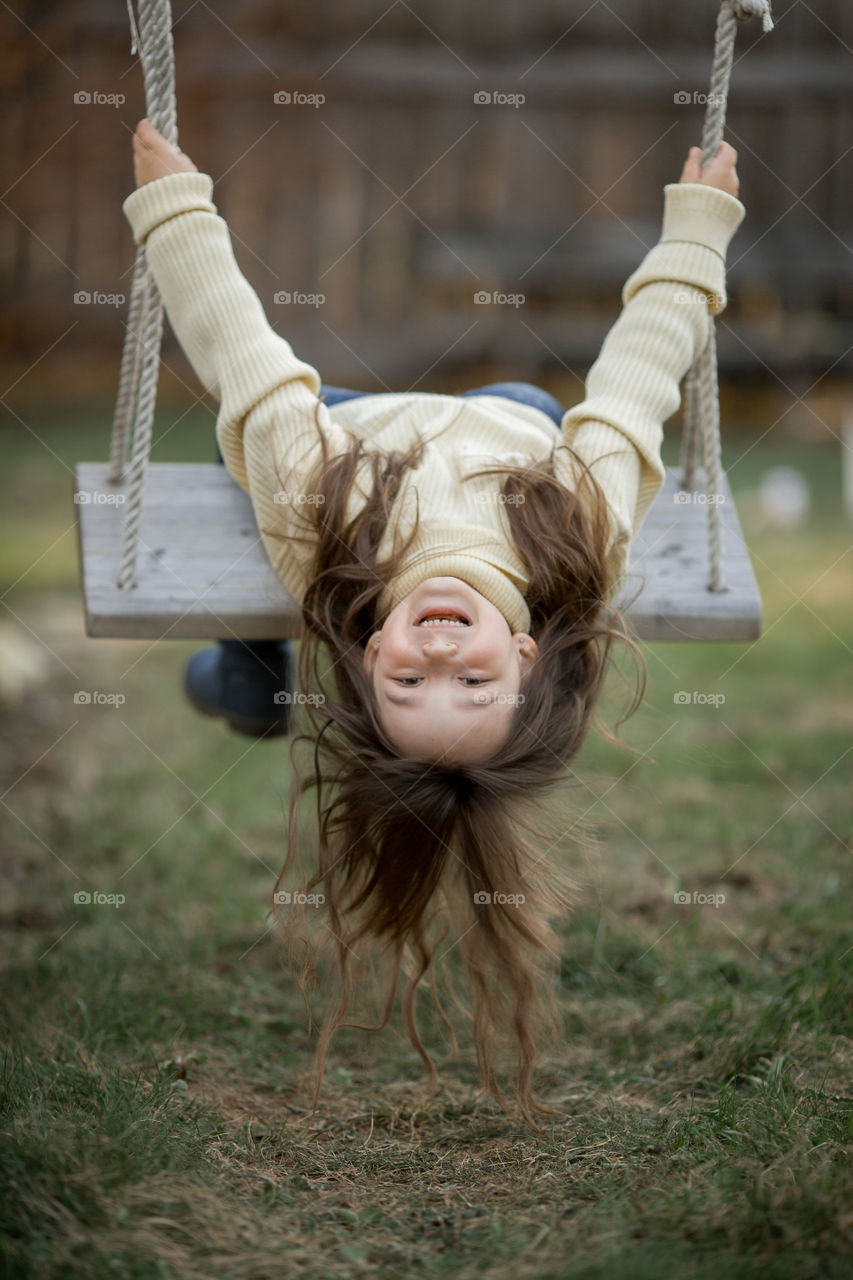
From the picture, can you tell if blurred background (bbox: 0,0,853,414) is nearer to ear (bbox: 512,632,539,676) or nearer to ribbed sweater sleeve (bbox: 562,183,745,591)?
ribbed sweater sleeve (bbox: 562,183,745,591)

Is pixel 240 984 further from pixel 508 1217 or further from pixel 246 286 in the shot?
pixel 246 286

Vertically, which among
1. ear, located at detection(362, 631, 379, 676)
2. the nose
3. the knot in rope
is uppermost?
the knot in rope

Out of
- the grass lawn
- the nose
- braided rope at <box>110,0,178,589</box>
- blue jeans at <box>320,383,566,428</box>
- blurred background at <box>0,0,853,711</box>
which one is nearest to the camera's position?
the grass lawn

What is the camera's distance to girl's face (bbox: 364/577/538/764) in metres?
1.75

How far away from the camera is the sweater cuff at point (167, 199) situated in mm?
A: 2045

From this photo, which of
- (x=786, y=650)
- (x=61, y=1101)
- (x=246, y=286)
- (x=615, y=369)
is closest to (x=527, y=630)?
(x=615, y=369)

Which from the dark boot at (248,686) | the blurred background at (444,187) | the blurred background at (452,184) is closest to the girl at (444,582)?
the dark boot at (248,686)

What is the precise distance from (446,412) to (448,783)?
664 mm

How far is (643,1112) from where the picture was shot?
188cm

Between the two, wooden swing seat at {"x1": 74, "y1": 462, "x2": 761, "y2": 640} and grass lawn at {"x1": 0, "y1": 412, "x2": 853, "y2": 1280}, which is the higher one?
wooden swing seat at {"x1": 74, "y1": 462, "x2": 761, "y2": 640}

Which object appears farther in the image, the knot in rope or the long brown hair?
the knot in rope

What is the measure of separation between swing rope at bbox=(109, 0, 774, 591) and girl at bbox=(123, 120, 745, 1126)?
0.05 metres

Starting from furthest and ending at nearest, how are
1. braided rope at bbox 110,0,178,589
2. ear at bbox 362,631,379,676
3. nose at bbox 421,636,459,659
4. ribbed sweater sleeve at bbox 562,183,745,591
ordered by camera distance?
1. ribbed sweater sleeve at bbox 562,183,745,591
2. braided rope at bbox 110,0,178,589
3. ear at bbox 362,631,379,676
4. nose at bbox 421,636,459,659

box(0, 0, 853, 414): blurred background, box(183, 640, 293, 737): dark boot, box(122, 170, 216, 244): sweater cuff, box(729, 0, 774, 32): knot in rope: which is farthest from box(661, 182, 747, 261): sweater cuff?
box(0, 0, 853, 414): blurred background
